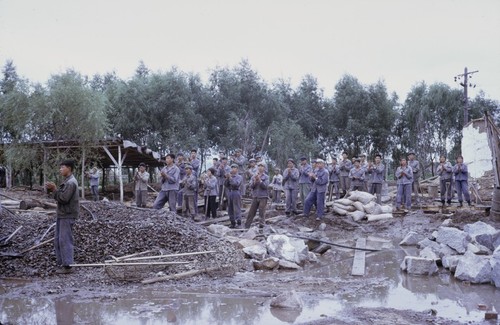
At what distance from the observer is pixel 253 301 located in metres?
5.85

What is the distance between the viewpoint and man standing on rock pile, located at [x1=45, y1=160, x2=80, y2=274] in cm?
705

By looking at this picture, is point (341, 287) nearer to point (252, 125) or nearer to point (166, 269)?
point (166, 269)

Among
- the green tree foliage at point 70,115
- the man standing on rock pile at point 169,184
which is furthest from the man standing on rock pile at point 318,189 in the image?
the green tree foliage at point 70,115

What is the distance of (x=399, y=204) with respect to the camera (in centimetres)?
1514

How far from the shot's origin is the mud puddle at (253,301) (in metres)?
5.20

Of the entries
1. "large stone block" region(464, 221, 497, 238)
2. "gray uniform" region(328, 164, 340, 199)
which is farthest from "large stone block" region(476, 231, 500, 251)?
"gray uniform" region(328, 164, 340, 199)

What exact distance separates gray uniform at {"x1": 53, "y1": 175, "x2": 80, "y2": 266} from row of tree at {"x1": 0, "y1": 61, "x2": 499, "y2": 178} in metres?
19.4

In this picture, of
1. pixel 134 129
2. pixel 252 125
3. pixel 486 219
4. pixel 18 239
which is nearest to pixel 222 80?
pixel 252 125

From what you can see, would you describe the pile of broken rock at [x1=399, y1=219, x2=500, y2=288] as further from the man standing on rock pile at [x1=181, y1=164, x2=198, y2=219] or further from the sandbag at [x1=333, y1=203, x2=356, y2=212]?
the man standing on rock pile at [x1=181, y1=164, x2=198, y2=219]

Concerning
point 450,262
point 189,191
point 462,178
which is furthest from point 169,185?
point 462,178

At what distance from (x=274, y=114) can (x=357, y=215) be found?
18.4 metres

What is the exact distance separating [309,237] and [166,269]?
3.87m

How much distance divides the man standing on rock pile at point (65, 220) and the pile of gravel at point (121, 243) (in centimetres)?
28

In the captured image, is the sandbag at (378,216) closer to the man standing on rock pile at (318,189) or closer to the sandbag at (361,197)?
the sandbag at (361,197)
